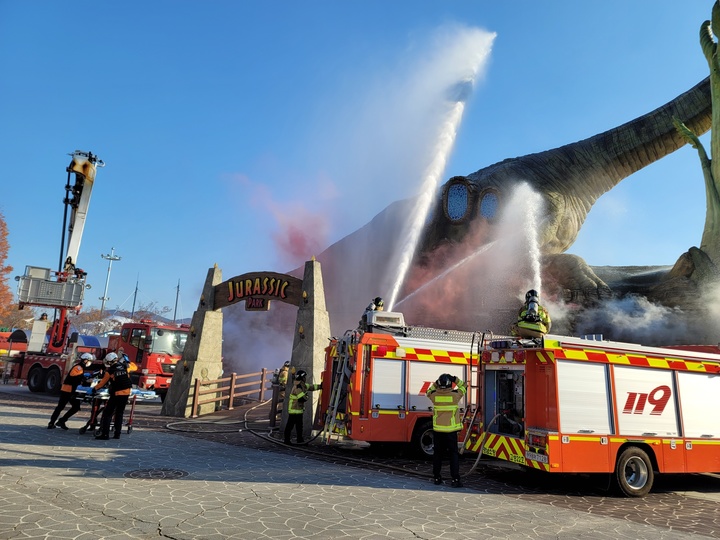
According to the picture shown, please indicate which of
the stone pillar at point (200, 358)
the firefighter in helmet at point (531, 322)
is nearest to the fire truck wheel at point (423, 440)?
the firefighter in helmet at point (531, 322)

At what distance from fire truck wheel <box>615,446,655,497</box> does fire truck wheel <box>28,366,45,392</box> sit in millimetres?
23294

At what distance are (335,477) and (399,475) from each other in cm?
129

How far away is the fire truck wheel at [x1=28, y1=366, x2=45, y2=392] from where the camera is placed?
22.2 meters

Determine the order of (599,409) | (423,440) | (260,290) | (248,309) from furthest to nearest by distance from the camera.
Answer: (248,309)
(260,290)
(423,440)
(599,409)

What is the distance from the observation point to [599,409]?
777 centimetres

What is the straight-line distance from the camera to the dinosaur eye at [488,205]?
3102 centimetres

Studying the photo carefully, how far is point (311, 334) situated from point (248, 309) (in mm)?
3382

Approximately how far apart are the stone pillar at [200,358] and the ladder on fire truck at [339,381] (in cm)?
707

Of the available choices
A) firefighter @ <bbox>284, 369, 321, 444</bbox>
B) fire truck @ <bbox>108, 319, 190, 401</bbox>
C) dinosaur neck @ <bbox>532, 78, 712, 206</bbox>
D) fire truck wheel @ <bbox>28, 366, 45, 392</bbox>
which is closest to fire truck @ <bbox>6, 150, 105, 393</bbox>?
fire truck wheel @ <bbox>28, 366, 45, 392</bbox>

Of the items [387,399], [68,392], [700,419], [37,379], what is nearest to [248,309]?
[68,392]

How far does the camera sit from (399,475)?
8.56 m

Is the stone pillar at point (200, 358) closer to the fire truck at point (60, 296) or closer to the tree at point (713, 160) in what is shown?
the fire truck at point (60, 296)

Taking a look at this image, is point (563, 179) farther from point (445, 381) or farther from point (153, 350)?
point (445, 381)

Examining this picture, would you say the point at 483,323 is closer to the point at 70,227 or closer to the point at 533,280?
the point at 533,280
